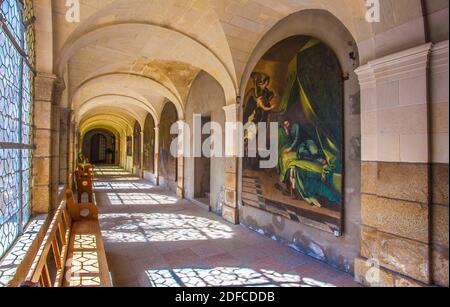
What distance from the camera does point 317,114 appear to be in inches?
155

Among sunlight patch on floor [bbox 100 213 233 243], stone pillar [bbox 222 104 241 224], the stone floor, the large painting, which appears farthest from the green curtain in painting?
sunlight patch on floor [bbox 100 213 233 243]

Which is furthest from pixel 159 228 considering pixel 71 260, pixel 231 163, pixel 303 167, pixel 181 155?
pixel 181 155

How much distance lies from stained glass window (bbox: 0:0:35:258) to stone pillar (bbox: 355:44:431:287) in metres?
3.32

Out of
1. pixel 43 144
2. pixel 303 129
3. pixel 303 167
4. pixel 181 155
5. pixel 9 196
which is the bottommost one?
pixel 9 196

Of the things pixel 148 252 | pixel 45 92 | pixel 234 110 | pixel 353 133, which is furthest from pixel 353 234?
pixel 45 92

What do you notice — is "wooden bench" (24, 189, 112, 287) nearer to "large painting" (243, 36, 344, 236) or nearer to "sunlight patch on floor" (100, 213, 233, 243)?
"sunlight patch on floor" (100, 213, 233, 243)

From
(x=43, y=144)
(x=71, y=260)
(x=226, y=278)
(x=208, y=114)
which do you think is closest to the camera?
(x=71, y=260)

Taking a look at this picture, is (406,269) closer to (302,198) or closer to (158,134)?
(302,198)

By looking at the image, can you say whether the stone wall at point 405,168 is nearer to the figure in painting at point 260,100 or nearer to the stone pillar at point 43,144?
the figure in painting at point 260,100

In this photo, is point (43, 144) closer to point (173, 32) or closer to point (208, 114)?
point (173, 32)

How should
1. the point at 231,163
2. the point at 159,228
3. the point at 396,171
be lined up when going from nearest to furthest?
the point at 396,171
the point at 159,228
the point at 231,163

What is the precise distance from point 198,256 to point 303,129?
94.0 inches

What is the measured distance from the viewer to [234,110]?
19.8 feet

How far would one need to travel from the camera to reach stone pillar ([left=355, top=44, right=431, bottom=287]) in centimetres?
259
